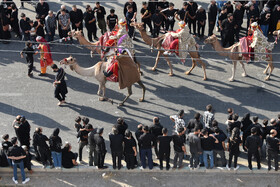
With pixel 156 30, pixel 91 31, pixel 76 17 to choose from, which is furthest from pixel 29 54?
pixel 156 30

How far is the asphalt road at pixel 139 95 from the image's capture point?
15.9 m

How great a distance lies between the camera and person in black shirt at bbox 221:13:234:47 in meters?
19.0

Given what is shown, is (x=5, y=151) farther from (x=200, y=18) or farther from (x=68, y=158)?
(x=200, y=18)

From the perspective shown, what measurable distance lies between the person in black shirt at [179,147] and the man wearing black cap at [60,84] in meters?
4.62

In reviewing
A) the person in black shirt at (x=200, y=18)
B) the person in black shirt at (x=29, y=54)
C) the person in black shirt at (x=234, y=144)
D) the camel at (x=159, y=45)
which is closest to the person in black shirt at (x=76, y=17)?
the person in black shirt at (x=29, y=54)

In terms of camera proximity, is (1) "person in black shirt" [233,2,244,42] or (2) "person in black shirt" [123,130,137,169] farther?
(1) "person in black shirt" [233,2,244,42]

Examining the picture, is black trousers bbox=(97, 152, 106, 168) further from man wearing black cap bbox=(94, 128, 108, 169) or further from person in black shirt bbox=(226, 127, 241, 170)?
person in black shirt bbox=(226, 127, 241, 170)

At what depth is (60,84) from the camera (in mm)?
Answer: 16062

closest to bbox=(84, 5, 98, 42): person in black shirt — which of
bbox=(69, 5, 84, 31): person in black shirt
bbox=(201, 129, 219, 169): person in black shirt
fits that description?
bbox=(69, 5, 84, 31): person in black shirt

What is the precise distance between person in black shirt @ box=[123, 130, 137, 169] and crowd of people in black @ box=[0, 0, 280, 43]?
7460 mm

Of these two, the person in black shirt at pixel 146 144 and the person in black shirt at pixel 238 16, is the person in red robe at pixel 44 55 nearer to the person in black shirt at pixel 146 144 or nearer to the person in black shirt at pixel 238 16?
the person in black shirt at pixel 146 144

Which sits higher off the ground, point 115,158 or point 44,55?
point 44,55

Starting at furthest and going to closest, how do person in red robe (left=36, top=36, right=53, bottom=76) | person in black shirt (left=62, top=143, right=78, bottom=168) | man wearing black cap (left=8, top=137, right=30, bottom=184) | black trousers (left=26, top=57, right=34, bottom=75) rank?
1. black trousers (left=26, top=57, right=34, bottom=75)
2. person in red robe (left=36, top=36, right=53, bottom=76)
3. person in black shirt (left=62, top=143, right=78, bottom=168)
4. man wearing black cap (left=8, top=137, right=30, bottom=184)

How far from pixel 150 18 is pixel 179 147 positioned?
838 centimetres
